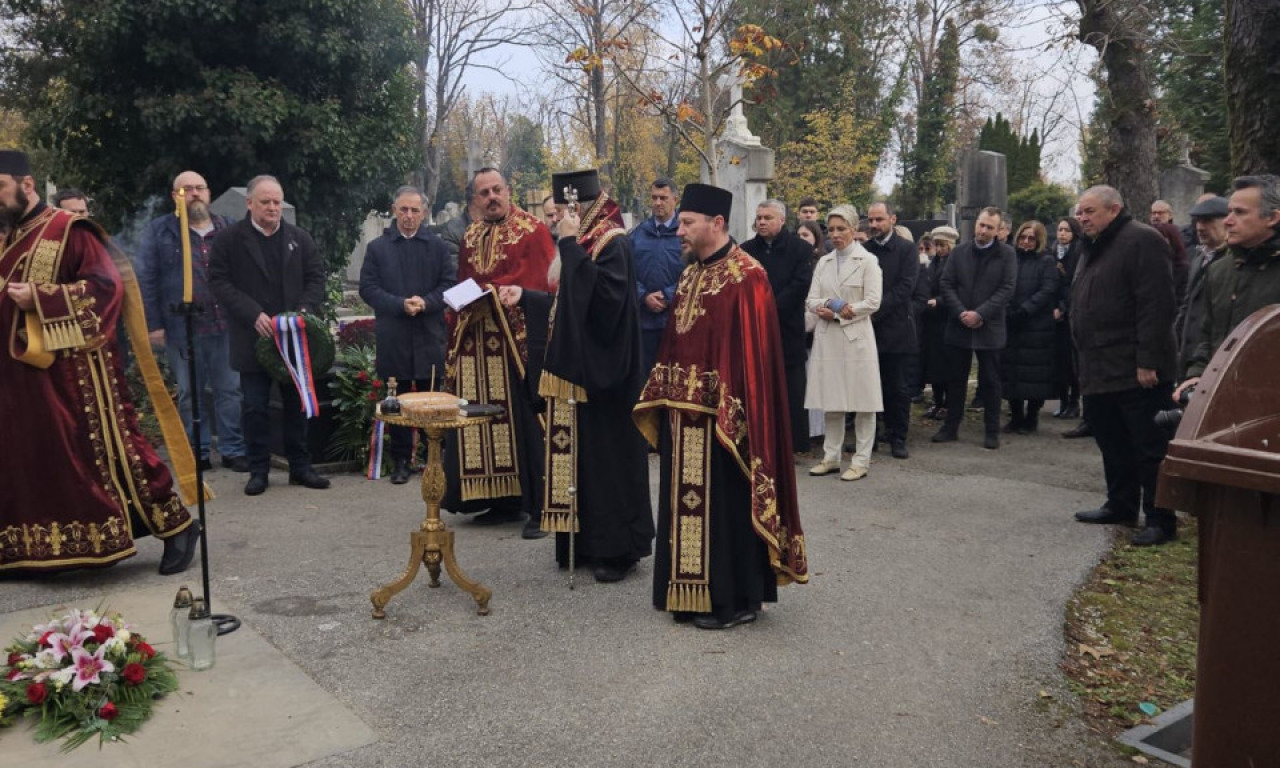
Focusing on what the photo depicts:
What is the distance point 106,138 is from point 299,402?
6565mm

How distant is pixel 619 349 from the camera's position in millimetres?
5562

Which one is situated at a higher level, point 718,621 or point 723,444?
point 723,444

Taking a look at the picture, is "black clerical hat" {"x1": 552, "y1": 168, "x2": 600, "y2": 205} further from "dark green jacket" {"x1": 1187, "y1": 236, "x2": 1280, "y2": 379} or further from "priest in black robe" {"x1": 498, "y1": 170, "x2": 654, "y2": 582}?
"dark green jacket" {"x1": 1187, "y1": 236, "x2": 1280, "y2": 379}

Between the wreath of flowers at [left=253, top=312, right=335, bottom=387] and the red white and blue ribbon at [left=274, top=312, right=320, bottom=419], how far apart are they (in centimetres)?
5

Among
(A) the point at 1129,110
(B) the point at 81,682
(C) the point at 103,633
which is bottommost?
(B) the point at 81,682

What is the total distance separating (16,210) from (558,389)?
9.76 ft

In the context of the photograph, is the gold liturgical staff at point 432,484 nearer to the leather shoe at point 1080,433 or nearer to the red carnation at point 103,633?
the red carnation at point 103,633

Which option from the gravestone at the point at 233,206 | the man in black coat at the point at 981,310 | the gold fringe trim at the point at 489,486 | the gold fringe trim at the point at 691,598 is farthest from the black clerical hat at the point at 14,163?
the man in black coat at the point at 981,310

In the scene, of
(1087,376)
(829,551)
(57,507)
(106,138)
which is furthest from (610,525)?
(106,138)

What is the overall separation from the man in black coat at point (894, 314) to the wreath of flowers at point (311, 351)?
4.52 metres

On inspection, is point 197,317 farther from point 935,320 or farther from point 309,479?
point 935,320

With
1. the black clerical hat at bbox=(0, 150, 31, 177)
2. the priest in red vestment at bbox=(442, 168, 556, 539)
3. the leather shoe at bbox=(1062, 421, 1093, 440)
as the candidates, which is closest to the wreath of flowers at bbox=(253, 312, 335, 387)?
the priest in red vestment at bbox=(442, 168, 556, 539)

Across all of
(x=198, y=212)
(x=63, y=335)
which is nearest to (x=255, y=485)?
(x=198, y=212)

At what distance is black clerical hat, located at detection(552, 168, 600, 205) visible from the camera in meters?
5.68
